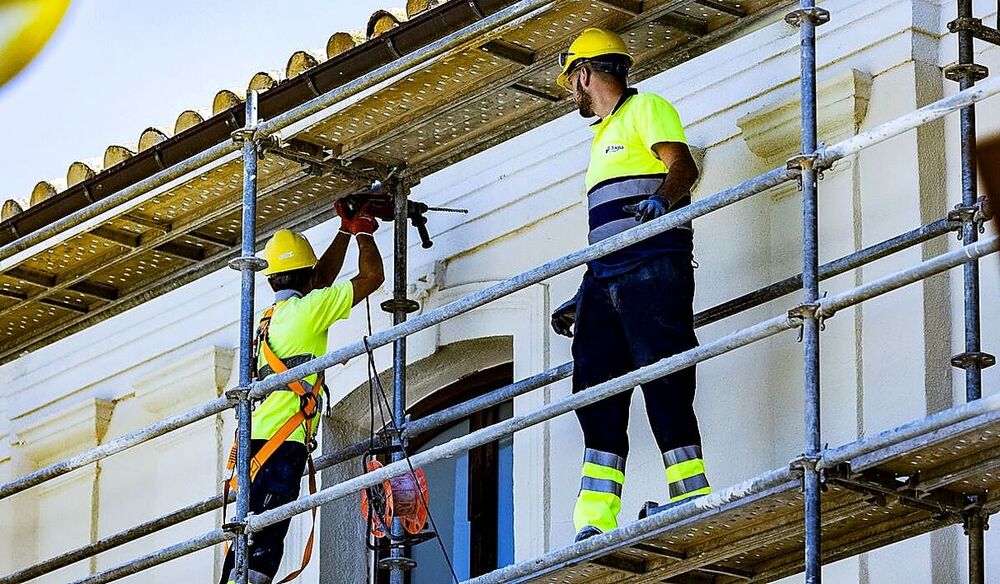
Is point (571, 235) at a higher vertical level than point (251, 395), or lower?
higher

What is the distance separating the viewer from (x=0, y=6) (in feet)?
9.61

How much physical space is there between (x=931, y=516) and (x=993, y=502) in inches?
8.8

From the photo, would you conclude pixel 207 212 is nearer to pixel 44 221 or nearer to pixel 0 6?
pixel 44 221

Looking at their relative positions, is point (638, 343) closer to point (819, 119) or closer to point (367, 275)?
point (819, 119)

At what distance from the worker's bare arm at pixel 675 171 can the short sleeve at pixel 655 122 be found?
0.04 metres

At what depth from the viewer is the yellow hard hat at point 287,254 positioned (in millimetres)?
9750

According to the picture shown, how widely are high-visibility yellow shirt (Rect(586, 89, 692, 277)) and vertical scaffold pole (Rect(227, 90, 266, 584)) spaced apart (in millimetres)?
1595

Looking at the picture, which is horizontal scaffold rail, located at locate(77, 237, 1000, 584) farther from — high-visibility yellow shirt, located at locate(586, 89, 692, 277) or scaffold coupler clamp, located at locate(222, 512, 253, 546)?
high-visibility yellow shirt, located at locate(586, 89, 692, 277)

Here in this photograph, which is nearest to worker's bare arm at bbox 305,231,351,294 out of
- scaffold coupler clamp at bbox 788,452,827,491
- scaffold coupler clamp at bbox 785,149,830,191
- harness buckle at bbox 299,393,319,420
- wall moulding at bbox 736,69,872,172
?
harness buckle at bbox 299,393,319,420

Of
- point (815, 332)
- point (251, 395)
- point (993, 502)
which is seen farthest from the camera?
point (251, 395)

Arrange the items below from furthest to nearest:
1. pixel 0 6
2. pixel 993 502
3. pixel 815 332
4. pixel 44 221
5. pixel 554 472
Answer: pixel 44 221, pixel 554 472, pixel 993 502, pixel 815 332, pixel 0 6

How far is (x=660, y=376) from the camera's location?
6863 mm

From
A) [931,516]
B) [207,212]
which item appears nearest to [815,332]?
[931,516]

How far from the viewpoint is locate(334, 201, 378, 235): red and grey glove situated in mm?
9633
